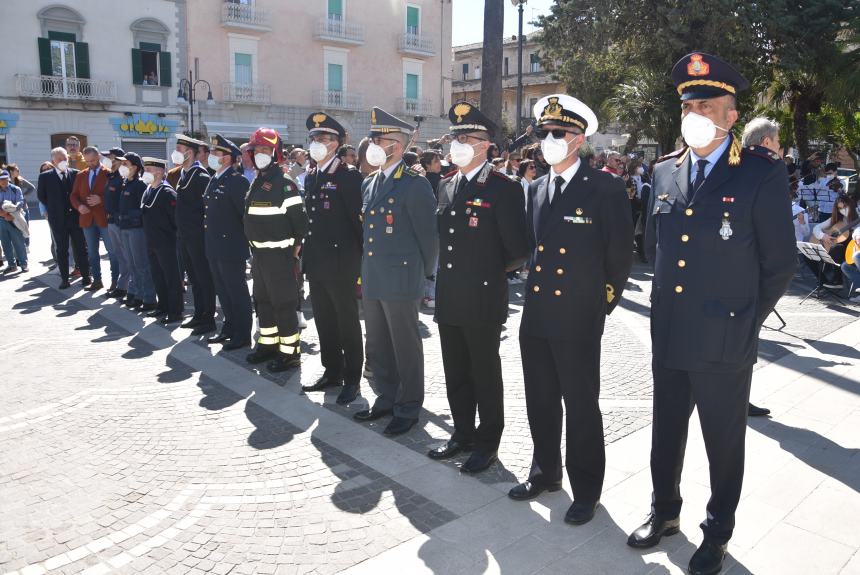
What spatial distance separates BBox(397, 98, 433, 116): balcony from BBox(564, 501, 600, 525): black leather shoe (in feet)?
118

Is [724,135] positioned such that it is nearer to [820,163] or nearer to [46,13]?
[820,163]

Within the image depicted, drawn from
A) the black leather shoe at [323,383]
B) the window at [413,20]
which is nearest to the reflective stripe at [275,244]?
the black leather shoe at [323,383]

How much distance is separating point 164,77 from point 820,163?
26.0 meters

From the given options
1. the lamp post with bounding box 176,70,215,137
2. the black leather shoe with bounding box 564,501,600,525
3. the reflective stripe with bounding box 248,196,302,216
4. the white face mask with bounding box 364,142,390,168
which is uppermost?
the lamp post with bounding box 176,70,215,137

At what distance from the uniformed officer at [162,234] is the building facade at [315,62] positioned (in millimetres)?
22786

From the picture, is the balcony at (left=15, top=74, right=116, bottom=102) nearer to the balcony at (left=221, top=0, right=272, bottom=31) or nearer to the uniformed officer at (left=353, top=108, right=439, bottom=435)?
the balcony at (left=221, top=0, right=272, bottom=31)

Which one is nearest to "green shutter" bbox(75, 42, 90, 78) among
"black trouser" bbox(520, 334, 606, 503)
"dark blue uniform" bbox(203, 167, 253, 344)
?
"dark blue uniform" bbox(203, 167, 253, 344)

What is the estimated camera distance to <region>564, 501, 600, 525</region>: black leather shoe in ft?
12.8

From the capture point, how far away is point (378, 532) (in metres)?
3.86

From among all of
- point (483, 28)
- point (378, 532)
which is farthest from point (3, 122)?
point (378, 532)

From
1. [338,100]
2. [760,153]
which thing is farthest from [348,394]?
[338,100]

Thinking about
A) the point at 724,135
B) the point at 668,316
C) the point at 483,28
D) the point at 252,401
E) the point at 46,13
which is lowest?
the point at 252,401

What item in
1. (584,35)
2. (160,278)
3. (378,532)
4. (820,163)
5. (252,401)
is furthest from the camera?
(584,35)

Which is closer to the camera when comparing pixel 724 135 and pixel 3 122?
pixel 724 135
